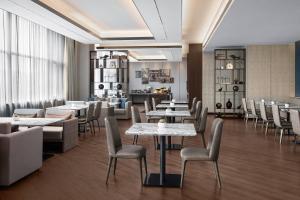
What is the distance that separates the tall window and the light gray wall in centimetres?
152

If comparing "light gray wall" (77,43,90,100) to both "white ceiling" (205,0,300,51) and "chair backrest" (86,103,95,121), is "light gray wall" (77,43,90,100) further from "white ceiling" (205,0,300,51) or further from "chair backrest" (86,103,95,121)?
"white ceiling" (205,0,300,51)

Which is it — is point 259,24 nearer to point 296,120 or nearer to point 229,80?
point 296,120

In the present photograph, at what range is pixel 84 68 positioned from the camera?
42.8 feet

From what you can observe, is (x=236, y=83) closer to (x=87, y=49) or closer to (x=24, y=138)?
(x=87, y=49)

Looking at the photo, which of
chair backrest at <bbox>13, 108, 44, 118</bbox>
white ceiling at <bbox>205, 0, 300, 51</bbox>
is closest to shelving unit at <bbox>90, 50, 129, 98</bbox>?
white ceiling at <bbox>205, 0, 300, 51</bbox>

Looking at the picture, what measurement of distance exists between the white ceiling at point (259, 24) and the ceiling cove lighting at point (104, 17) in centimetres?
245

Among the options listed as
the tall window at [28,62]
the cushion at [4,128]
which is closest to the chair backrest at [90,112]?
the tall window at [28,62]

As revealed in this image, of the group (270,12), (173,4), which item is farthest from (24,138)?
(270,12)

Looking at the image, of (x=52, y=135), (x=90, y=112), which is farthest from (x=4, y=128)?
(x=90, y=112)

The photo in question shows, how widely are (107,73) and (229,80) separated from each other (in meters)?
5.27

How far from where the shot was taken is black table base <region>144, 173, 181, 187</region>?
414 cm

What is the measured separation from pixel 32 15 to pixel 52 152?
10.5 ft

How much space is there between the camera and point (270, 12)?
21.9ft

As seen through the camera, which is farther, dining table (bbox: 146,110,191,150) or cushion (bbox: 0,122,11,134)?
dining table (bbox: 146,110,191,150)
